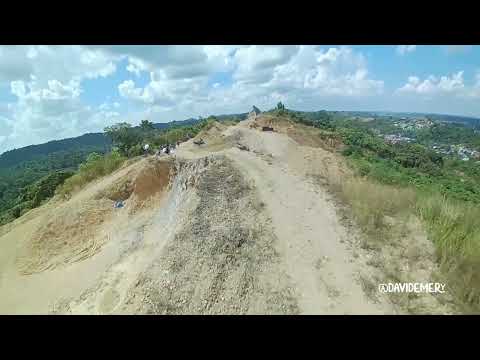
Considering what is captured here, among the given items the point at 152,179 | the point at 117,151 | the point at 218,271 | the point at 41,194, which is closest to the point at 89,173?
the point at 41,194

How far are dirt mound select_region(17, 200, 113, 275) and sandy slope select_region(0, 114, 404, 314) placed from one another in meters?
0.09

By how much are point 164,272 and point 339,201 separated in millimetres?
4363

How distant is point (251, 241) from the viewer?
6797 mm

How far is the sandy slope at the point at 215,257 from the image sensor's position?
18.4 feet

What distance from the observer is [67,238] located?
11953 mm

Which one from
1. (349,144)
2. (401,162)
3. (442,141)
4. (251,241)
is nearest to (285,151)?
(251,241)

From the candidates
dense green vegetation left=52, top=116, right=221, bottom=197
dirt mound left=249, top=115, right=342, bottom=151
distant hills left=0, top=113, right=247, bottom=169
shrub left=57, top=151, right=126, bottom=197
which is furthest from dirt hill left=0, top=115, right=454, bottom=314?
distant hills left=0, top=113, right=247, bottom=169

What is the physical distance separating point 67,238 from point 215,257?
7733 millimetres

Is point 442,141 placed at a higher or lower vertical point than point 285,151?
lower

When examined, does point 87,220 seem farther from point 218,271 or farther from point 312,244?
point 312,244

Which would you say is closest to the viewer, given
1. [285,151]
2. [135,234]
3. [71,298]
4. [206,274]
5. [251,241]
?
[206,274]

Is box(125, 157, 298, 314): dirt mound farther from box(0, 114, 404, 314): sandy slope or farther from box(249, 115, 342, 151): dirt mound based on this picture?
box(249, 115, 342, 151): dirt mound

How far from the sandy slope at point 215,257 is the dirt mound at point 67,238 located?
0.30ft
